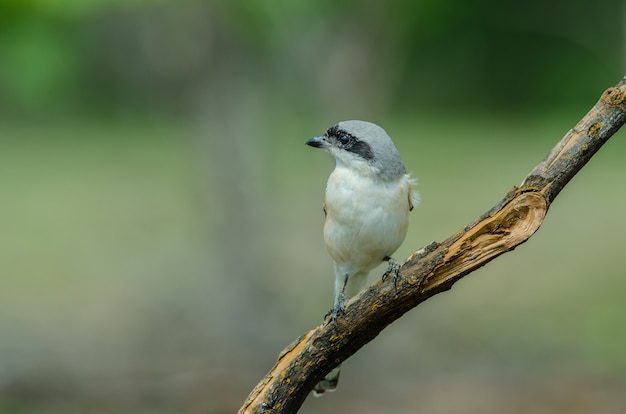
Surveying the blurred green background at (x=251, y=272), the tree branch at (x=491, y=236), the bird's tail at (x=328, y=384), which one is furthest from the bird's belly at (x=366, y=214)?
the blurred green background at (x=251, y=272)

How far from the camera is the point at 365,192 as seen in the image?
464cm

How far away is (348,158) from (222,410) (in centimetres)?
533

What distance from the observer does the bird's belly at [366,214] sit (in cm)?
462

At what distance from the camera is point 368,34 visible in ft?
33.0

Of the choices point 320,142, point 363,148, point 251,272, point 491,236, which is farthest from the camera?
point 251,272

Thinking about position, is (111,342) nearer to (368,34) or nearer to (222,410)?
(222,410)

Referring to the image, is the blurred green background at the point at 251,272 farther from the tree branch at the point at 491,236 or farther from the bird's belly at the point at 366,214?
the tree branch at the point at 491,236

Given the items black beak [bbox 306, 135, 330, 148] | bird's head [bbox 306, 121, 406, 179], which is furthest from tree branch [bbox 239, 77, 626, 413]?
black beak [bbox 306, 135, 330, 148]

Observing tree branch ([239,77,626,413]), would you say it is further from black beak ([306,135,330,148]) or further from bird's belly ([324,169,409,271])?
black beak ([306,135,330,148])

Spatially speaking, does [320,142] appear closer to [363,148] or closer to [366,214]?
[363,148]

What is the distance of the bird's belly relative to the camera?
462 cm

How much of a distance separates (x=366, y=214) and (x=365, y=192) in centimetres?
11

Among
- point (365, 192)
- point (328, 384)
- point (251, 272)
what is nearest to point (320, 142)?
point (365, 192)

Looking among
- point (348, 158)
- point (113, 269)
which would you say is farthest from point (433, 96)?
point (348, 158)
